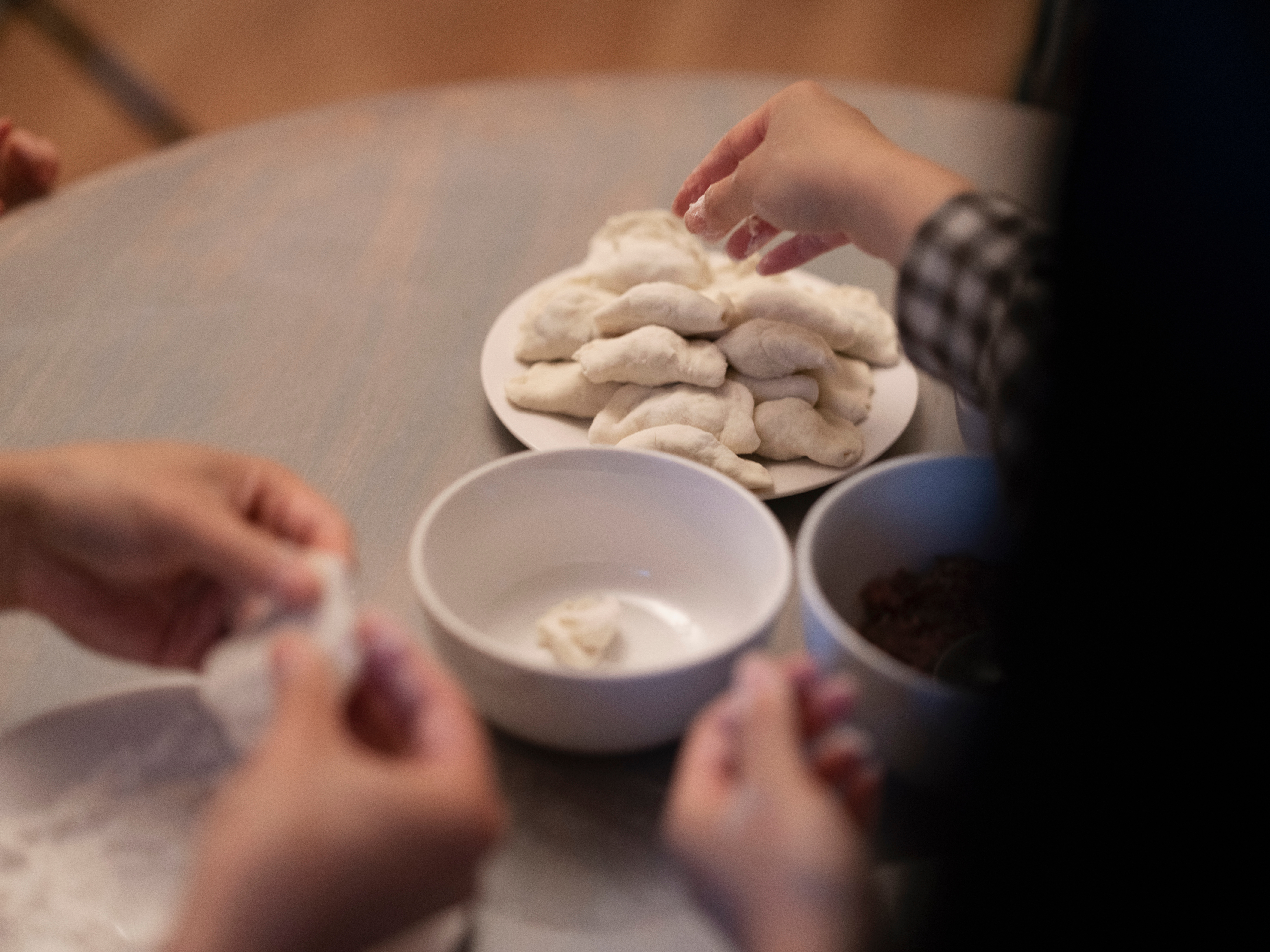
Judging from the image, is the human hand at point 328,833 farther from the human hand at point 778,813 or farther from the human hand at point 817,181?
the human hand at point 817,181

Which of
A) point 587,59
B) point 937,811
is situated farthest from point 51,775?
point 587,59

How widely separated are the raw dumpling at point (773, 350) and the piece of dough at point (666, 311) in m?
0.02

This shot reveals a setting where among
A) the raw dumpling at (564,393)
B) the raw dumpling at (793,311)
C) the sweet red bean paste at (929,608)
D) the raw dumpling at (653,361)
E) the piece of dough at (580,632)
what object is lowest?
the piece of dough at (580,632)

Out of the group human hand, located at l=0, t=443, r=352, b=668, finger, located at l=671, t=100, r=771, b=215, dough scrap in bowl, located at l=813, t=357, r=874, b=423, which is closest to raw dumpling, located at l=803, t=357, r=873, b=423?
dough scrap in bowl, located at l=813, t=357, r=874, b=423

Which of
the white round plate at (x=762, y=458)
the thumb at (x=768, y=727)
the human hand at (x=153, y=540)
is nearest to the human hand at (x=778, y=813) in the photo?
the thumb at (x=768, y=727)

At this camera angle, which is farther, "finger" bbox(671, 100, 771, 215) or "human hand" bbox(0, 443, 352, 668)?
"finger" bbox(671, 100, 771, 215)

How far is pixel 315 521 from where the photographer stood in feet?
1.87

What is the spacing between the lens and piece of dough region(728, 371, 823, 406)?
0.87 m

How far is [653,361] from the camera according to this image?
855 millimetres

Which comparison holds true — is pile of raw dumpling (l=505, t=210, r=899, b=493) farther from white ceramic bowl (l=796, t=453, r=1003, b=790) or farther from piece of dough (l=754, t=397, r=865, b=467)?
white ceramic bowl (l=796, t=453, r=1003, b=790)

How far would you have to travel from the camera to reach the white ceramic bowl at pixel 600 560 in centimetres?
59

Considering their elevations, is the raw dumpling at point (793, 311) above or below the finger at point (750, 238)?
below

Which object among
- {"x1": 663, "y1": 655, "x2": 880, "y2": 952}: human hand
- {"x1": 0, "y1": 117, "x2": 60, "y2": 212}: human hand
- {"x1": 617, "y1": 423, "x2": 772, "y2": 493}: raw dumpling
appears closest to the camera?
{"x1": 663, "y1": 655, "x2": 880, "y2": 952}: human hand

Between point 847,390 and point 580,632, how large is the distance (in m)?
0.39
